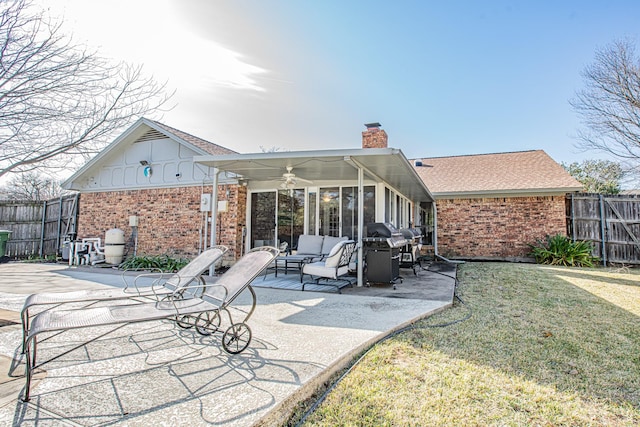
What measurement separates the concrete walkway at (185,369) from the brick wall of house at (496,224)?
868cm

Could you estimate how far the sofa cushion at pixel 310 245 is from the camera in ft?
27.3

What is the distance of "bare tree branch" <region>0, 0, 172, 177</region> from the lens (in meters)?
3.83

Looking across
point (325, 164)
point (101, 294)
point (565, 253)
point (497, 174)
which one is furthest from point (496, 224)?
point (101, 294)

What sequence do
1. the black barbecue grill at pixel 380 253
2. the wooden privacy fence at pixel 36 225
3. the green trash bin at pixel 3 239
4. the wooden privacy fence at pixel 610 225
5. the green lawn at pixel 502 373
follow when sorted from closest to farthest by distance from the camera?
the green lawn at pixel 502 373, the black barbecue grill at pixel 380 253, the wooden privacy fence at pixel 610 225, the green trash bin at pixel 3 239, the wooden privacy fence at pixel 36 225

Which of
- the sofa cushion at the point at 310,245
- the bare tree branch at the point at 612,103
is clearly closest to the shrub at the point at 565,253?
the bare tree branch at the point at 612,103

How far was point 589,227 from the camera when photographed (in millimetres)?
11039

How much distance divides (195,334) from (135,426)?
173 cm

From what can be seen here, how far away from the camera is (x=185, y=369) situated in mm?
2572

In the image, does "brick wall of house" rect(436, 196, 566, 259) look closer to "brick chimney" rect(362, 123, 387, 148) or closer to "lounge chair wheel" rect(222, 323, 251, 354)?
"brick chimney" rect(362, 123, 387, 148)

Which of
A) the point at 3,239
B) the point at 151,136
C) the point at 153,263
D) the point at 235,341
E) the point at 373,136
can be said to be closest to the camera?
the point at 235,341

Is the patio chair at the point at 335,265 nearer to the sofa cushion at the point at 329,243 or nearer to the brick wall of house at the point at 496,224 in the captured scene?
the sofa cushion at the point at 329,243

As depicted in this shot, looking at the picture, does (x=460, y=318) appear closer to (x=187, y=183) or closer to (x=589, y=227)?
(x=187, y=183)

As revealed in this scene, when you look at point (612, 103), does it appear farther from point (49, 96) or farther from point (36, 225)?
point (36, 225)

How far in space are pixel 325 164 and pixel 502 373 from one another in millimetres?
4834
